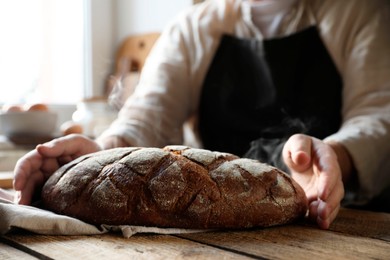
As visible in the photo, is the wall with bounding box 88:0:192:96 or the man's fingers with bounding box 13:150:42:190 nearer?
the man's fingers with bounding box 13:150:42:190

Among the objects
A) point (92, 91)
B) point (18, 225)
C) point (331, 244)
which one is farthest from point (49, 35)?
point (331, 244)

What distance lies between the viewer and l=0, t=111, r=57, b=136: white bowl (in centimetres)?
186

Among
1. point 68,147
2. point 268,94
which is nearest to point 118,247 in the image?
point 68,147

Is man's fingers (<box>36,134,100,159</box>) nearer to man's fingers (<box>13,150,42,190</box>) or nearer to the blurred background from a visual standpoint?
man's fingers (<box>13,150,42,190</box>)

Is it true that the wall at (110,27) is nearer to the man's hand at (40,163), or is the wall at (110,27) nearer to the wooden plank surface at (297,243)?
the man's hand at (40,163)

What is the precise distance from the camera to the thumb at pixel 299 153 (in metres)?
0.79

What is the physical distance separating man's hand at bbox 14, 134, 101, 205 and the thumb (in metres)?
0.44

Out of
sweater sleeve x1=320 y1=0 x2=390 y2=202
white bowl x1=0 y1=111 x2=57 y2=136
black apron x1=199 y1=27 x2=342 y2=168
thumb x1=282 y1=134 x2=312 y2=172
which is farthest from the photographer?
white bowl x1=0 y1=111 x2=57 y2=136

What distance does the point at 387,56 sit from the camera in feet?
4.18

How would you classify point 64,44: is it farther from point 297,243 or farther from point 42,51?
point 297,243

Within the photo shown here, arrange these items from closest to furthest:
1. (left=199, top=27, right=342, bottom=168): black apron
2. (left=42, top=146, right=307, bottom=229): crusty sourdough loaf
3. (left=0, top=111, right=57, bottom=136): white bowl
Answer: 1. (left=42, top=146, right=307, bottom=229): crusty sourdough loaf
2. (left=199, top=27, right=342, bottom=168): black apron
3. (left=0, top=111, right=57, bottom=136): white bowl

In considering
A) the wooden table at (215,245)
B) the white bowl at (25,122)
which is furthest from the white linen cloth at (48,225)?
the white bowl at (25,122)

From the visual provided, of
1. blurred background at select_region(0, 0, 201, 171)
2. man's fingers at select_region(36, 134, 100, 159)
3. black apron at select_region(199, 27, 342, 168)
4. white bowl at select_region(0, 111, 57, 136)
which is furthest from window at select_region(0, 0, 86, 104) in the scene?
man's fingers at select_region(36, 134, 100, 159)

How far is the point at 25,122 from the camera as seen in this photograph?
6.13 feet
